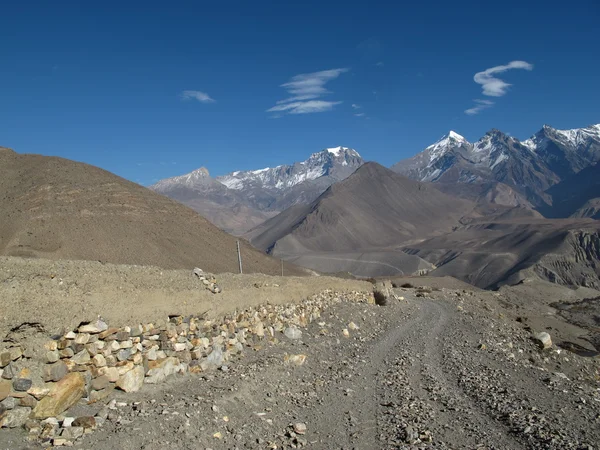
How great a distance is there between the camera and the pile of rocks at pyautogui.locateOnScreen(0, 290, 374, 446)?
23.5 feet

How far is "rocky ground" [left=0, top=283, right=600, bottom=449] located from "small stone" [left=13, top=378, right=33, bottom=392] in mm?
614

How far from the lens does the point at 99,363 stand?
27.5ft

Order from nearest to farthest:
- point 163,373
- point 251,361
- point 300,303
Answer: point 163,373
point 251,361
point 300,303

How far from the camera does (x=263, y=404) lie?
9734 mm

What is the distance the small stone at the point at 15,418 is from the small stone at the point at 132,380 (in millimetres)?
1674

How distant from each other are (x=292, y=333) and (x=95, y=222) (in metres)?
40.5

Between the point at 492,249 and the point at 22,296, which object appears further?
the point at 492,249

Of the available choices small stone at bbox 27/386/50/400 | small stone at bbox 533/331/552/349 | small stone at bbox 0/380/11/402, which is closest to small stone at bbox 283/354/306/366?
small stone at bbox 27/386/50/400

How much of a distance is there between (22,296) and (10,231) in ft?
132

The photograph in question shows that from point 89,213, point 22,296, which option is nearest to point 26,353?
point 22,296

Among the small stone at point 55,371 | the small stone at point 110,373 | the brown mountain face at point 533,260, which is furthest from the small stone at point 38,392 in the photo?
the brown mountain face at point 533,260

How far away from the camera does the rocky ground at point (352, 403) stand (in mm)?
8031

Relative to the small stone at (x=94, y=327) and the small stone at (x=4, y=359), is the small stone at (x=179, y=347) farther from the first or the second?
the small stone at (x=4, y=359)

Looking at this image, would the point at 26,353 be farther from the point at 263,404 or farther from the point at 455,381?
the point at 455,381
